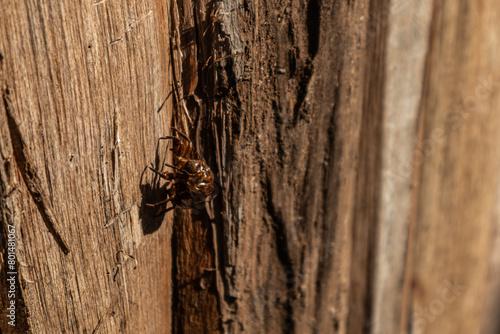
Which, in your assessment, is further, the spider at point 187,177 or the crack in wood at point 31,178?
the spider at point 187,177

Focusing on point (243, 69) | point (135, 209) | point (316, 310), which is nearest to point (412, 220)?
point (316, 310)

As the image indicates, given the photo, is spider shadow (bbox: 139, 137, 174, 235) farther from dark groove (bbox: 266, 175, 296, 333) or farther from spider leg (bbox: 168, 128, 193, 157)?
dark groove (bbox: 266, 175, 296, 333)

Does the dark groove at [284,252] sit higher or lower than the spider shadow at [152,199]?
lower

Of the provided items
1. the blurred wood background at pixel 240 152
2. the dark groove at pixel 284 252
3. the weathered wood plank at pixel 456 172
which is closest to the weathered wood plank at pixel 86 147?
the blurred wood background at pixel 240 152

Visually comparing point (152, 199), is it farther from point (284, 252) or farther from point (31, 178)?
point (284, 252)

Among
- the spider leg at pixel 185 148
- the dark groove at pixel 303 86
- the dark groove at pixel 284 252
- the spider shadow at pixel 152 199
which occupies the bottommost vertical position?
the dark groove at pixel 284 252

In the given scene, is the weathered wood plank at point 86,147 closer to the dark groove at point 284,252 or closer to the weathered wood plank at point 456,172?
the dark groove at point 284,252

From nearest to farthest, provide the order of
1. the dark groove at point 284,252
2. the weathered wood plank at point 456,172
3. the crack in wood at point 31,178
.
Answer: the crack in wood at point 31,178 < the dark groove at point 284,252 < the weathered wood plank at point 456,172
